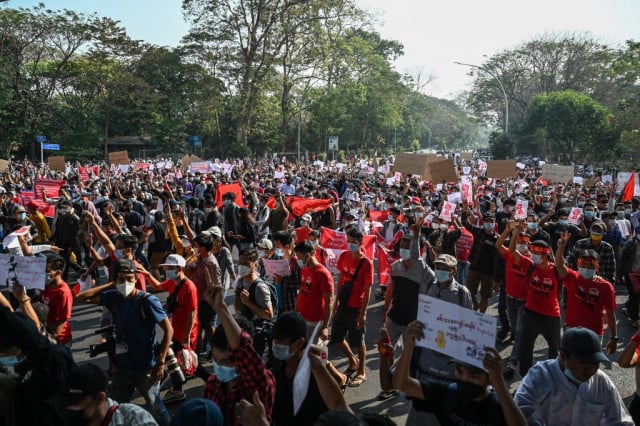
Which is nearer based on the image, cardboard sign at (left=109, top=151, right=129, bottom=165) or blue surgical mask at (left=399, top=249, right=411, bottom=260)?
blue surgical mask at (left=399, top=249, right=411, bottom=260)

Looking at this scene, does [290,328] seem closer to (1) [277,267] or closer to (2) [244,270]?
(2) [244,270]

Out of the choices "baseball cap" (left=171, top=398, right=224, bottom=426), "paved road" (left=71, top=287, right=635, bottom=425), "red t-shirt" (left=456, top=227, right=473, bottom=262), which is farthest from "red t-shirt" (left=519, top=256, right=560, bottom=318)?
"baseball cap" (left=171, top=398, right=224, bottom=426)

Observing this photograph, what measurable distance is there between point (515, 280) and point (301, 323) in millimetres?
3725

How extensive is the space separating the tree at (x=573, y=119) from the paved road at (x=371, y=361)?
104ft

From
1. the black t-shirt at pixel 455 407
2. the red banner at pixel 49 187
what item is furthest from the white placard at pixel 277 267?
the red banner at pixel 49 187

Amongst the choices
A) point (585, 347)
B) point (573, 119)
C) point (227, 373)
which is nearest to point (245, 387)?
point (227, 373)

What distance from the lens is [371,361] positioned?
664cm

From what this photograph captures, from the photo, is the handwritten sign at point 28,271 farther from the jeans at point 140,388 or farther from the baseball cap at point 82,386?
the baseball cap at point 82,386

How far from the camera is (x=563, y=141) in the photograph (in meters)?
40.3

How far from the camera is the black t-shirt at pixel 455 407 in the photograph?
2.87 metres

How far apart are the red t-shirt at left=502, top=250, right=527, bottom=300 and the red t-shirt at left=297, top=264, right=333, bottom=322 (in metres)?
2.24

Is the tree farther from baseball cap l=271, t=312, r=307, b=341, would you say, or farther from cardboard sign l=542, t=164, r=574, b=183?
baseball cap l=271, t=312, r=307, b=341

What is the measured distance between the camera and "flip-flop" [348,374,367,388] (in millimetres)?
5836

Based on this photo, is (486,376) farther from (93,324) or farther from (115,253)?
(93,324)
